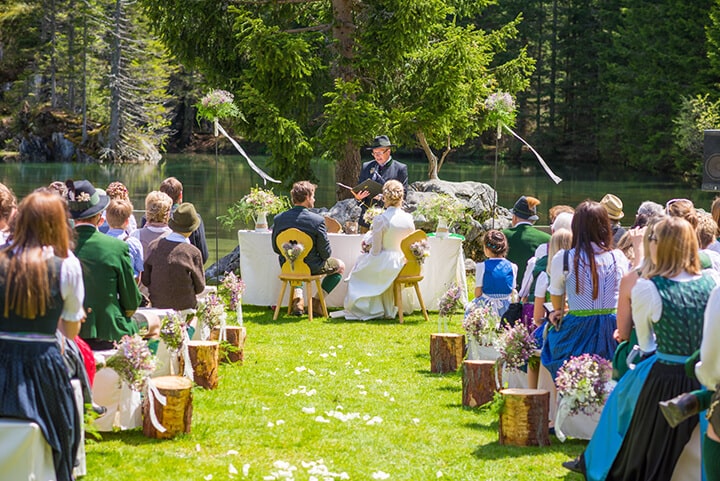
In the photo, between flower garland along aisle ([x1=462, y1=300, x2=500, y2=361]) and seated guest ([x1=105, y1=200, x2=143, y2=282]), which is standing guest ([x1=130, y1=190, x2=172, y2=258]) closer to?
seated guest ([x1=105, y1=200, x2=143, y2=282])

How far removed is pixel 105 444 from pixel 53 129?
152 feet

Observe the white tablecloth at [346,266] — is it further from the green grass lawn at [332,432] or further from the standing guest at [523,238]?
the standing guest at [523,238]

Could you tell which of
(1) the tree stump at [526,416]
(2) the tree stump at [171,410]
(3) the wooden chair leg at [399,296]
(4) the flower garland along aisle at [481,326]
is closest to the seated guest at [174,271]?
(2) the tree stump at [171,410]

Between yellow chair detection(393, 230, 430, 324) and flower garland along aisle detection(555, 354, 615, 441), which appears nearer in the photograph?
flower garland along aisle detection(555, 354, 615, 441)

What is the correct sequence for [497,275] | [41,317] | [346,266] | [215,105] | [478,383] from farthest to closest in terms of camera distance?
[215,105] → [346,266] → [497,275] → [478,383] → [41,317]

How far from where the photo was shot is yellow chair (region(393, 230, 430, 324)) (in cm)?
974

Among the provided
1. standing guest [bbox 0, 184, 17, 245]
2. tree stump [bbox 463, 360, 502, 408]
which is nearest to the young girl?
tree stump [bbox 463, 360, 502, 408]

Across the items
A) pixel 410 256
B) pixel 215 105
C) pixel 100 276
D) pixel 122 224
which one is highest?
pixel 215 105

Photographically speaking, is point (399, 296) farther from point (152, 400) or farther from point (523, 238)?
point (152, 400)

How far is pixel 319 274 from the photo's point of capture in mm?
10008

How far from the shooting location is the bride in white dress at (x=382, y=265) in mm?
9742

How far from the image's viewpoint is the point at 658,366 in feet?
14.6

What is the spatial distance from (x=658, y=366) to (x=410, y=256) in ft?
17.9

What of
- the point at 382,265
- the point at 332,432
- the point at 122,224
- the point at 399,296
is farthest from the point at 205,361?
the point at 399,296
